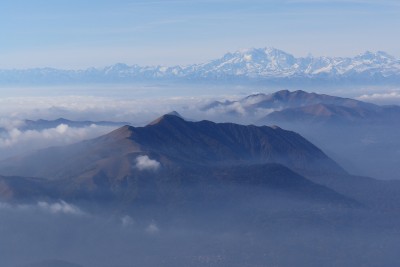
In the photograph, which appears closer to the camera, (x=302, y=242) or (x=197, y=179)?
(x=302, y=242)

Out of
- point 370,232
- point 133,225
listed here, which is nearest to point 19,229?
point 133,225

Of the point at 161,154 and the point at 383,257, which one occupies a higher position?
the point at 161,154

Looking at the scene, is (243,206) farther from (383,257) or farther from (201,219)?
(383,257)

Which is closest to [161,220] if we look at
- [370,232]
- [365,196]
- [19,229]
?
[19,229]

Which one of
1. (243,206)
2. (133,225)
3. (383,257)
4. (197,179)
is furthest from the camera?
(197,179)

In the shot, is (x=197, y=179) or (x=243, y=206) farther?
(x=197, y=179)

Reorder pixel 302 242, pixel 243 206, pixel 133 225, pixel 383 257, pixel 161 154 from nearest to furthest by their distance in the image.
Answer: pixel 383 257, pixel 302 242, pixel 133 225, pixel 243 206, pixel 161 154

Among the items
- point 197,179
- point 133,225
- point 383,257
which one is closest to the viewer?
point 383,257

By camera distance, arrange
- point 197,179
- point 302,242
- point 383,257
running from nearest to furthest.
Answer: point 383,257, point 302,242, point 197,179

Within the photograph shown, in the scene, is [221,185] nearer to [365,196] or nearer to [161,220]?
[161,220]
